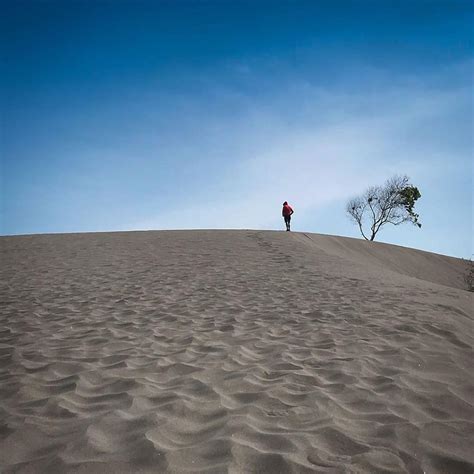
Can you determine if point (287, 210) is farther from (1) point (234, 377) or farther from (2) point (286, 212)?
(1) point (234, 377)

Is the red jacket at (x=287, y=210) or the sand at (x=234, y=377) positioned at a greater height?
the red jacket at (x=287, y=210)

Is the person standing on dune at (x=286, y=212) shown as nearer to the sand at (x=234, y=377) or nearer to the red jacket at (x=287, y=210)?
the red jacket at (x=287, y=210)

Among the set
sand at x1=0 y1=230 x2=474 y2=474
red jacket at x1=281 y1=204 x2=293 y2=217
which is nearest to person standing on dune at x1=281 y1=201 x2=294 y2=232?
red jacket at x1=281 y1=204 x2=293 y2=217

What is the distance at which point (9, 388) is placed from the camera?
3.71 metres

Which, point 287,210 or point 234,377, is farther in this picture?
point 287,210

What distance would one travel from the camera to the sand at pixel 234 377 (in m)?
2.61

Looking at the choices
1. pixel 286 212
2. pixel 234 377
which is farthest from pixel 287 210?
pixel 234 377

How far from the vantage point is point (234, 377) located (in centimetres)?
392

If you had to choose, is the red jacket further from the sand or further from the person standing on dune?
the sand

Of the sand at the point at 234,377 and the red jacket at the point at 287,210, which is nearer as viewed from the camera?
the sand at the point at 234,377

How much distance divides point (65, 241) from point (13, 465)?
1572cm

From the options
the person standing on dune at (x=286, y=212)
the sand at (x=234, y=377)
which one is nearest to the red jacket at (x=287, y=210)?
the person standing on dune at (x=286, y=212)

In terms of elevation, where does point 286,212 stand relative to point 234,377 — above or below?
above

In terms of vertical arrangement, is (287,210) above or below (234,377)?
above
